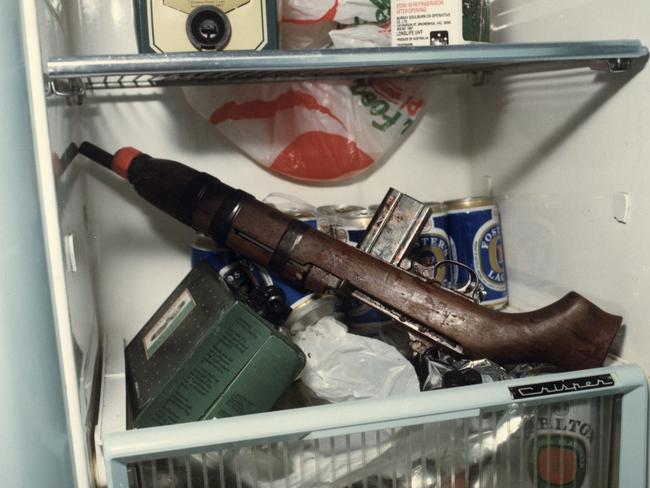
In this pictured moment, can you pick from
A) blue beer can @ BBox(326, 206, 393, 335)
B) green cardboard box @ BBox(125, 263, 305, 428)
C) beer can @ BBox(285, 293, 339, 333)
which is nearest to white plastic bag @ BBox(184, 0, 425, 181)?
blue beer can @ BBox(326, 206, 393, 335)

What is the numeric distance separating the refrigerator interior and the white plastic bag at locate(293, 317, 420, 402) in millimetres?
243

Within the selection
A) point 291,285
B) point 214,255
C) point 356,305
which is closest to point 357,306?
point 356,305

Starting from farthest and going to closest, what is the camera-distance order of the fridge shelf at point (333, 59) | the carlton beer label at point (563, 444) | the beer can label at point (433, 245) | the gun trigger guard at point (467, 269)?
the beer can label at point (433, 245)
the gun trigger guard at point (467, 269)
the carlton beer label at point (563, 444)
the fridge shelf at point (333, 59)

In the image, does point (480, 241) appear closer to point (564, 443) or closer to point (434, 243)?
point (434, 243)

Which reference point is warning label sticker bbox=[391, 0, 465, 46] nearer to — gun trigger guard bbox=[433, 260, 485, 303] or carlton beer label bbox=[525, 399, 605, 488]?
gun trigger guard bbox=[433, 260, 485, 303]

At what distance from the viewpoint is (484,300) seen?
3.38 ft

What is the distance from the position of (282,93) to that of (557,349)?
57 cm

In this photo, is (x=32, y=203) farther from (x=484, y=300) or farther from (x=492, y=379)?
(x=484, y=300)

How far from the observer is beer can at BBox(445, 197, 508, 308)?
1021mm

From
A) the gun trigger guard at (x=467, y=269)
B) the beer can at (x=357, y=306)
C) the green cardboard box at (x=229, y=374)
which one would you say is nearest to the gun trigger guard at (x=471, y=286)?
the gun trigger guard at (x=467, y=269)

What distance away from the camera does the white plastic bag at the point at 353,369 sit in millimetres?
811

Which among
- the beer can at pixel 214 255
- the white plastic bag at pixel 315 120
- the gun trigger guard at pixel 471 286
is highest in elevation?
the white plastic bag at pixel 315 120

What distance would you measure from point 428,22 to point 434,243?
0.33 m

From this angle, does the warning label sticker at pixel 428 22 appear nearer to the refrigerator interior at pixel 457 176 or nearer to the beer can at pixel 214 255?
the refrigerator interior at pixel 457 176
